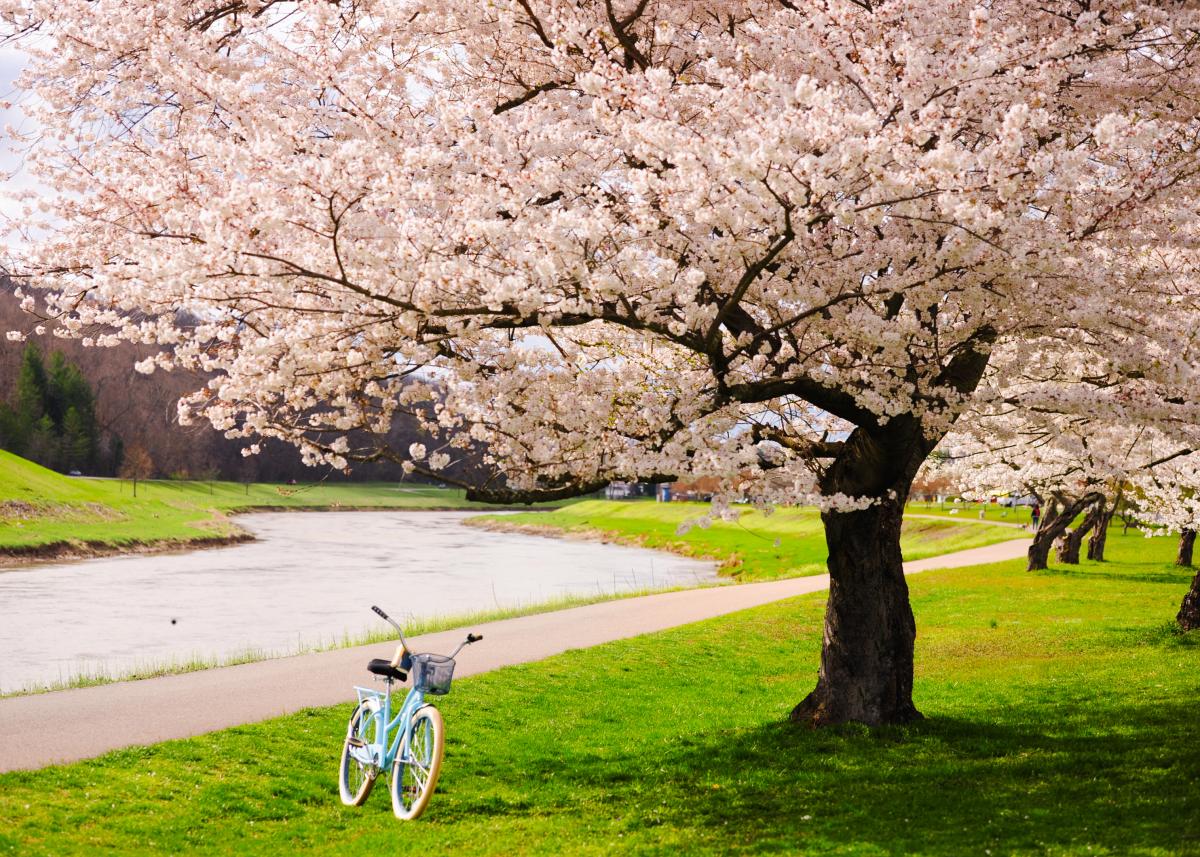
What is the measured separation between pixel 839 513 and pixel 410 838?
16.5 feet

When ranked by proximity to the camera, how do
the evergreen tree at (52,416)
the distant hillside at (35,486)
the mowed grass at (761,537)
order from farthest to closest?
the evergreen tree at (52,416), the distant hillside at (35,486), the mowed grass at (761,537)

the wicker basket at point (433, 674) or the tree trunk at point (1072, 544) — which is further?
the tree trunk at point (1072, 544)

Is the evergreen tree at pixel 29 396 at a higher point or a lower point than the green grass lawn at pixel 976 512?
higher

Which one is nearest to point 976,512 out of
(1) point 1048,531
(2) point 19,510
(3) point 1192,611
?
(1) point 1048,531

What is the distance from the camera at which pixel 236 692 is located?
12547 millimetres

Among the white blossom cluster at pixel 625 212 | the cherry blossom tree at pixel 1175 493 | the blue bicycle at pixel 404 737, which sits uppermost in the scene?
the white blossom cluster at pixel 625 212

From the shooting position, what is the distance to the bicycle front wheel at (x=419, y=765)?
6973 millimetres

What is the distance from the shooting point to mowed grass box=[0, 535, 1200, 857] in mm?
7020

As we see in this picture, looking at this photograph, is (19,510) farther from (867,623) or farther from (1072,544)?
(867,623)

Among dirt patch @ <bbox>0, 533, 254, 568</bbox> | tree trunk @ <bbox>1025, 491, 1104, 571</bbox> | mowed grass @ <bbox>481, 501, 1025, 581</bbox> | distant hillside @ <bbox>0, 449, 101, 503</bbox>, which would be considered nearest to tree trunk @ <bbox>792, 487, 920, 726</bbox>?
mowed grass @ <bbox>481, 501, 1025, 581</bbox>

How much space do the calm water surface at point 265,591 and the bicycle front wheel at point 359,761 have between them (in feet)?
29.9

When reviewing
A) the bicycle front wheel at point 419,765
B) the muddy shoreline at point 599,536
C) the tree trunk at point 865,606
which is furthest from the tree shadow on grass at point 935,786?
the muddy shoreline at point 599,536

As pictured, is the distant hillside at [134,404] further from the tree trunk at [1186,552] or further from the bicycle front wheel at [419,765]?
the bicycle front wheel at [419,765]

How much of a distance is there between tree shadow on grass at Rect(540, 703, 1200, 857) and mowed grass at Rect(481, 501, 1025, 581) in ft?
57.9
